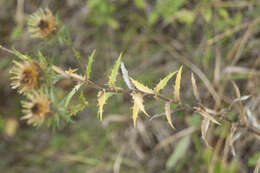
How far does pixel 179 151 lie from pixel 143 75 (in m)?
0.52

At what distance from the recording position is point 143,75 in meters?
1.92

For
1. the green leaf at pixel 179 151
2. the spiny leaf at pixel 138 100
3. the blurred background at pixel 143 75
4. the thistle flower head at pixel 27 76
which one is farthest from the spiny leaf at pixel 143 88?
the green leaf at pixel 179 151

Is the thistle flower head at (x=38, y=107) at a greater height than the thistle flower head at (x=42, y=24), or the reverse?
the thistle flower head at (x=42, y=24)

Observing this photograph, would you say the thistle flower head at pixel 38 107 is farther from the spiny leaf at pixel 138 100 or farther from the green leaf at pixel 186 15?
the green leaf at pixel 186 15

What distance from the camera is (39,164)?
7.07 feet

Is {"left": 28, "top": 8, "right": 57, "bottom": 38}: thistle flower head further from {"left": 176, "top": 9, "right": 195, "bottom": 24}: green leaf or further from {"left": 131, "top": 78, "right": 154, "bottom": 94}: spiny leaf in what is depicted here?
{"left": 176, "top": 9, "right": 195, "bottom": 24}: green leaf

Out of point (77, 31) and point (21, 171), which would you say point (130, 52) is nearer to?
point (77, 31)

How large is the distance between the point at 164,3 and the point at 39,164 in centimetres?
140

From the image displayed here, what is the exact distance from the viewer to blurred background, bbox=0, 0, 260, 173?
5.77 feet

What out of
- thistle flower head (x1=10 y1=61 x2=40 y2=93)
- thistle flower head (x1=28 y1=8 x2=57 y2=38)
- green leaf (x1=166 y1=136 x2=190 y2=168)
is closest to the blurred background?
green leaf (x1=166 y1=136 x2=190 y2=168)

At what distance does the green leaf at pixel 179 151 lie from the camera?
5.98 ft

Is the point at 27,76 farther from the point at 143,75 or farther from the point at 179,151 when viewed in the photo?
the point at 179,151

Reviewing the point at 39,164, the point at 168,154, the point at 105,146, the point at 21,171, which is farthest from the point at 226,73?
the point at 21,171

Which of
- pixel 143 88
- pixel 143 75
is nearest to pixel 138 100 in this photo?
pixel 143 88
